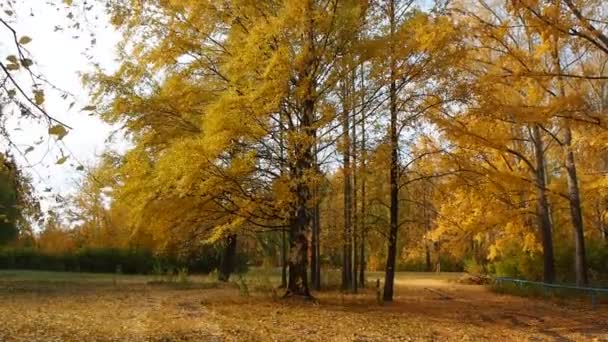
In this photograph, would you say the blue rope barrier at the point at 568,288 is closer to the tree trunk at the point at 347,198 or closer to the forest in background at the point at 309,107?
the forest in background at the point at 309,107

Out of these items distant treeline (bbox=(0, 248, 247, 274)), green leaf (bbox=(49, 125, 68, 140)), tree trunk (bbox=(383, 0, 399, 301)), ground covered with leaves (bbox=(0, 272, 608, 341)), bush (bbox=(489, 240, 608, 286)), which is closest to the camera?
green leaf (bbox=(49, 125, 68, 140))

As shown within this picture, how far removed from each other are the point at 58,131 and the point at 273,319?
8077 mm

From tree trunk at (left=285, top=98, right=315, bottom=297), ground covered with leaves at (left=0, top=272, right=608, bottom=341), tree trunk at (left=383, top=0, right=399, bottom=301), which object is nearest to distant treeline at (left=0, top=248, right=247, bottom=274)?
ground covered with leaves at (left=0, top=272, right=608, bottom=341)

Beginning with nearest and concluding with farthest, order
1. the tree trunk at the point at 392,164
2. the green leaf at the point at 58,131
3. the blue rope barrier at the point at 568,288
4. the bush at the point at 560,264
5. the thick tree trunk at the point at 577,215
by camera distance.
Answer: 1. the green leaf at the point at 58,131
2. the tree trunk at the point at 392,164
3. the blue rope barrier at the point at 568,288
4. the thick tree trunk at the point at 577,215
5. the bush at the point at 560,264

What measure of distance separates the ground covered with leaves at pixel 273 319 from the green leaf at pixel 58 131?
18.6 feet

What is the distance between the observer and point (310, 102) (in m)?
12.6

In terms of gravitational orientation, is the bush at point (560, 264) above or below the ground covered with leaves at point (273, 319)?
above

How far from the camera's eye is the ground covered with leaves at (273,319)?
873cm

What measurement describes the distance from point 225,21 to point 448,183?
680 centimetres

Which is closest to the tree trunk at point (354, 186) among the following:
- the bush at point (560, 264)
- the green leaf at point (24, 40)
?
the bush at point (560, 264)

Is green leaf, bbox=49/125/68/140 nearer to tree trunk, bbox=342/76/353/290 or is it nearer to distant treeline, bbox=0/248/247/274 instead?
tree trunk, bbox=342/76/353/290

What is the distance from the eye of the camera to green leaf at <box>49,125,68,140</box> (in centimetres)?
290

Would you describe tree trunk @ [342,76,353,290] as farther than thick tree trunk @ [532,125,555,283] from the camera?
No

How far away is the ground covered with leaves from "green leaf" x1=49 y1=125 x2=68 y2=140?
5669mm
